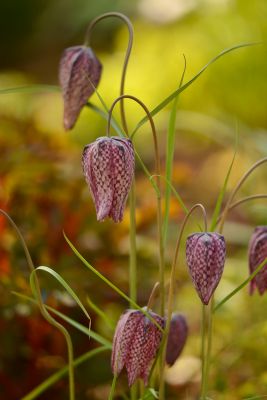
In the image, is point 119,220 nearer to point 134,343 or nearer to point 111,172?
point 111,172

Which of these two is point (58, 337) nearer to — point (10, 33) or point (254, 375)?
point (254, 375)

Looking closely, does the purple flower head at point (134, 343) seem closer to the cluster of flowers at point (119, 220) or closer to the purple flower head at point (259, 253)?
the cluster of flowers at point (119, 220)

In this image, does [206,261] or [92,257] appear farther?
[92,257]

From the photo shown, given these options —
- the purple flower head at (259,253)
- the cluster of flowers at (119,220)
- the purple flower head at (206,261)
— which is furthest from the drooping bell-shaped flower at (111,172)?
the purple flower head at (259,253)

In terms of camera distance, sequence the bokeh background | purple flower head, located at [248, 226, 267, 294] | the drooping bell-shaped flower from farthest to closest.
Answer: the bokeh background < purple flower head, located at [248, 226, 267, 294] < the drooping bell-shaped flower

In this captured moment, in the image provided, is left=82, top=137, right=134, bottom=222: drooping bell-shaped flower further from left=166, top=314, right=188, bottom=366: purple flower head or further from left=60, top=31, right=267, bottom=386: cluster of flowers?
left=166, top=314, right=188, bottom=366: purple flower head

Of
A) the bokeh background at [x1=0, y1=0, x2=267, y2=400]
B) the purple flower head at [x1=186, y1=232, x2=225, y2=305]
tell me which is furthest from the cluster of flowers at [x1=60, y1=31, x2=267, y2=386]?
the bokeh background at [x1=0, y1=0, x2=267, y2=400]

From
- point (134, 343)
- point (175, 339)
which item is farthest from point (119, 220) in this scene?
point (175, 339)
